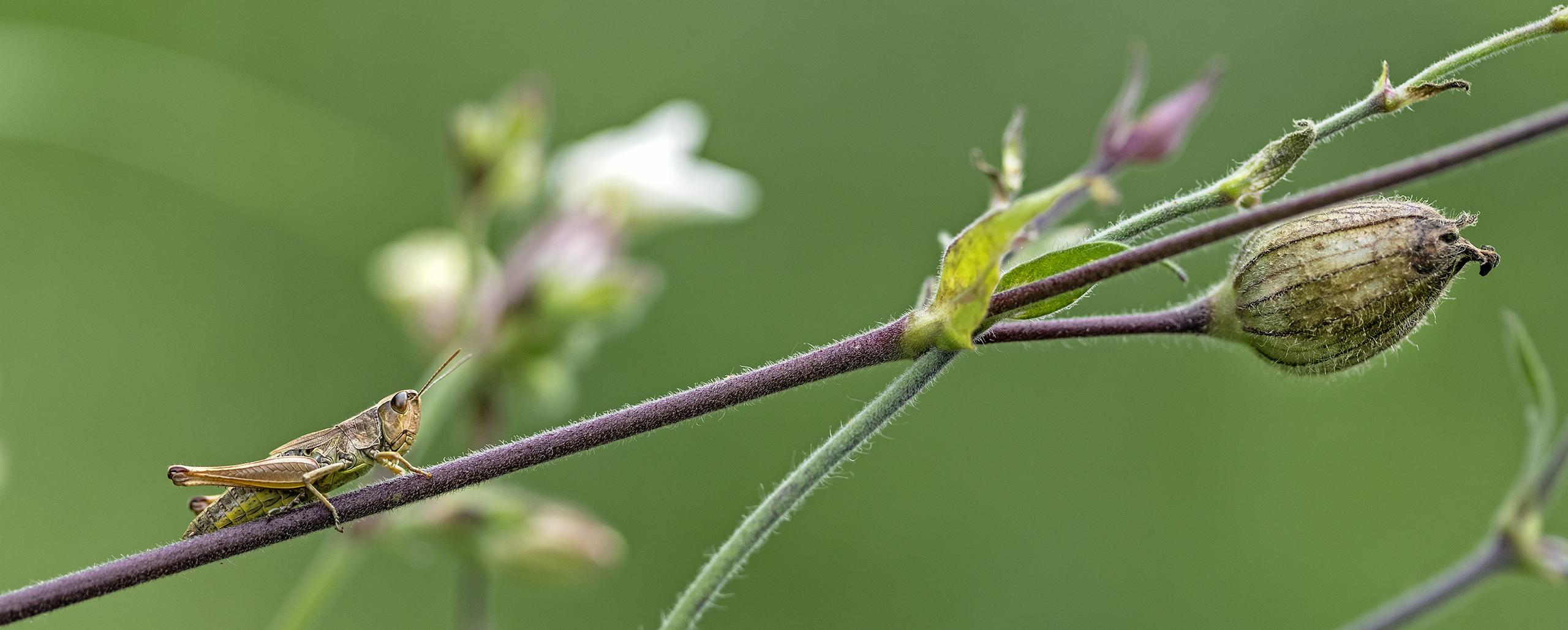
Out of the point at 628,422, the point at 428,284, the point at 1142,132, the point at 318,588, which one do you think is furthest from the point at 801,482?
the point at 428,284

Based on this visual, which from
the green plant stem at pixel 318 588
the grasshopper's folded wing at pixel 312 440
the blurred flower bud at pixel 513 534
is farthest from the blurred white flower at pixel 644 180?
the grasshopper's folded wing at pixel 312 440

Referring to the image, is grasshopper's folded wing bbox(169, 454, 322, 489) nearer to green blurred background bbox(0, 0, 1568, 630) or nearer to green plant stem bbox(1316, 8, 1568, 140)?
green plant stem bbox(1316, 8, 1568, 140)

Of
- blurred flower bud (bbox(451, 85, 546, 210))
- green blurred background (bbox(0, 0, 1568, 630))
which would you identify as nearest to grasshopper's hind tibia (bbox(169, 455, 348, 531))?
blurred flower bud (bbox(451, 85, 546, 210))

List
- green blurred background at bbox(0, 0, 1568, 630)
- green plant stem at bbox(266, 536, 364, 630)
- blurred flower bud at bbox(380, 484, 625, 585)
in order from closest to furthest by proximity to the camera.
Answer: green plant stem at bbox(266, 536, 364, 630)
blurred flower bud at bbox(380, 484, 625, 585)
green blurred background at bbox(0, 0, 1568, 630)

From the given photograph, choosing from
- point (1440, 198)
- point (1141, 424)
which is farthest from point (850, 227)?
point (1440, 198)

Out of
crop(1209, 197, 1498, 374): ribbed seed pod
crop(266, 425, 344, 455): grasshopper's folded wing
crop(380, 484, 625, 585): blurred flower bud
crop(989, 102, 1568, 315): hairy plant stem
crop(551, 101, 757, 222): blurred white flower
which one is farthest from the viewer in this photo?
crop(551, 101, 757, 222): blurred white flower

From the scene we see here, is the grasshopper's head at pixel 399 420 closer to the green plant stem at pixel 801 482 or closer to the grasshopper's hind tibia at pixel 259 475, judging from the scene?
the grasshopper's hind tibia at pixel 259 475

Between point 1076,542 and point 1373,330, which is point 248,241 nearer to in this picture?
point 1076,542
